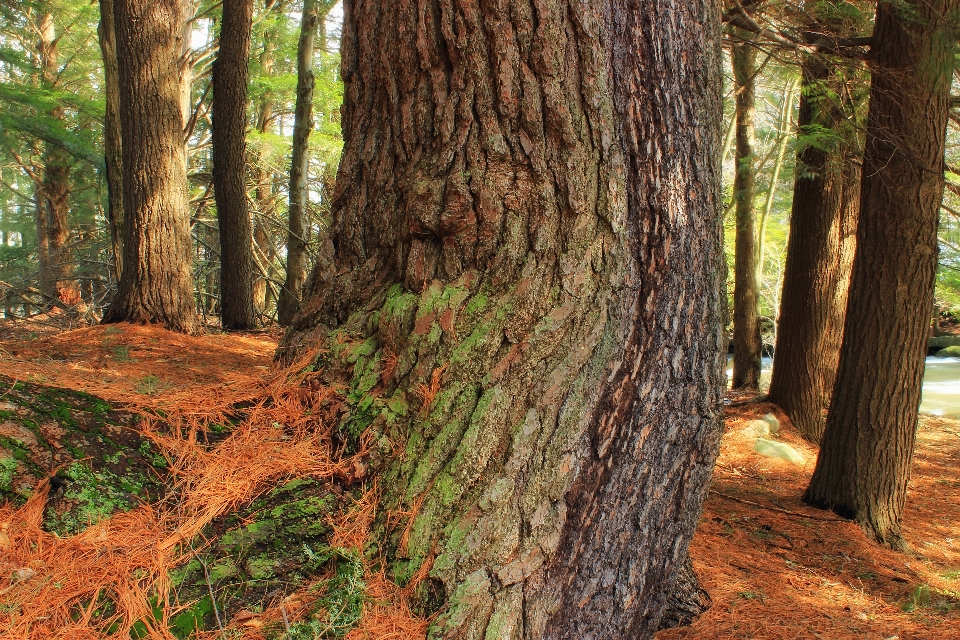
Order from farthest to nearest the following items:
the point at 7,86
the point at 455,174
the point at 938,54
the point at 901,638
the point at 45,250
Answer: the point at 45,250 < the point at 7,86 < the point at 938,54 < the point at 901,638 < the point at 455,174

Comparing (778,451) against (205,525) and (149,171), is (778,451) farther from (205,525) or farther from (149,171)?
(149,171)

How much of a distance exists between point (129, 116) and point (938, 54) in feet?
21.1

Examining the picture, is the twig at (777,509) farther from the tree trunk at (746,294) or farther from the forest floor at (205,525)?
the tree trunk at (746,294)

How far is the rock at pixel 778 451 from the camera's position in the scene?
591cm

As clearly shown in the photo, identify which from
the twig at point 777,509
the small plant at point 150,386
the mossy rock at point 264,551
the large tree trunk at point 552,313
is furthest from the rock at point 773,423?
the small plant at point 150,386

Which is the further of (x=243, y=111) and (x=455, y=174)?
(x=243, y=111)

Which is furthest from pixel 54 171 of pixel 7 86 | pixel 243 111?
pixel 243 111

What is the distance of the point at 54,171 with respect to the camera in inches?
610

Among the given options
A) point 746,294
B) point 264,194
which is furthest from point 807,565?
point 264,194

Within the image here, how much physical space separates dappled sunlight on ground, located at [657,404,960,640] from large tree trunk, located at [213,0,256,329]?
5659 millimetres

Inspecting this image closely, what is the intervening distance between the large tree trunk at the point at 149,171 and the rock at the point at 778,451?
5420 mm

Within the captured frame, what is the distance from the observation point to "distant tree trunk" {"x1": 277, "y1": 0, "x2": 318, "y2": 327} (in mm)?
8914

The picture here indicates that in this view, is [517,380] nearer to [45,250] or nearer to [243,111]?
[243,111]

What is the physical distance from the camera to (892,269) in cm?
431
